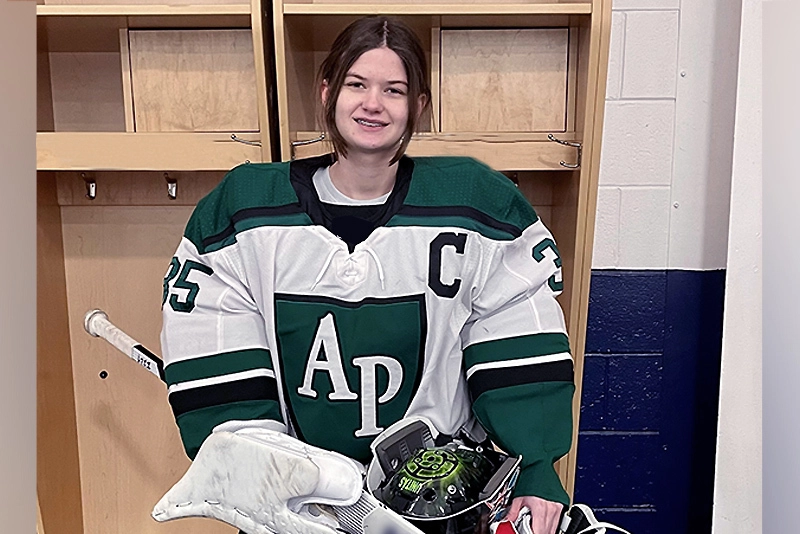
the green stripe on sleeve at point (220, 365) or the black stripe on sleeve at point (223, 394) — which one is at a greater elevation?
the green stripe on sleeve at point (220, 365)

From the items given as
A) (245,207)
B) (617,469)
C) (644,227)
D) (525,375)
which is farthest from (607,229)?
(245,207)

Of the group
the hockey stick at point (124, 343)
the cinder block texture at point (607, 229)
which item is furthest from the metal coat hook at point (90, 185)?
the cinder block texture at point (607, 229)

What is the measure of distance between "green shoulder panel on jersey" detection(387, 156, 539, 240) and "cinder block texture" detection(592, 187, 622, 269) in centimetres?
57

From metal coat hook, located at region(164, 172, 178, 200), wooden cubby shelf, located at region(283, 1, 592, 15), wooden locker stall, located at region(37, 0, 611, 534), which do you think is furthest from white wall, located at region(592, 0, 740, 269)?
metal coat hook, located at region(164, 172, 178, 200)

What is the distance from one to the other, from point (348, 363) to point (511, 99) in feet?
2.21

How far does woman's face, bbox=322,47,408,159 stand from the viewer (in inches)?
44.9

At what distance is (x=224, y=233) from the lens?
1182 mm

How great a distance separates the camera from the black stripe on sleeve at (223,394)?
45.4 inches

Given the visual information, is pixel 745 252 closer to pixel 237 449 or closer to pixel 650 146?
pixel 650 146

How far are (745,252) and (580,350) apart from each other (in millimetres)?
430

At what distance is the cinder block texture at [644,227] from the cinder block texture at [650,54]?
0.74 ft

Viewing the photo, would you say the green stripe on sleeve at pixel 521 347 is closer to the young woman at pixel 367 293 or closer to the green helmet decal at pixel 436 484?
the young woman at pixel 367 293
